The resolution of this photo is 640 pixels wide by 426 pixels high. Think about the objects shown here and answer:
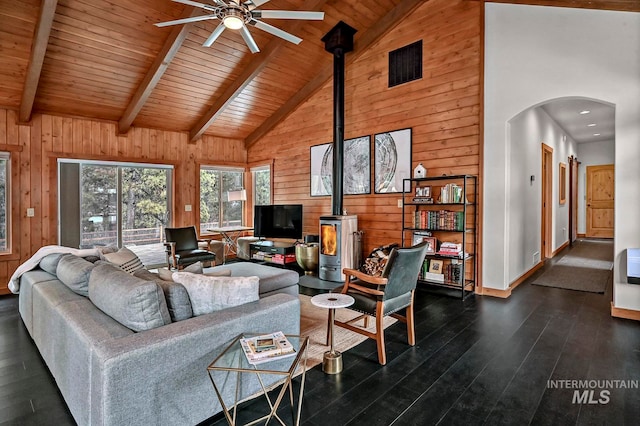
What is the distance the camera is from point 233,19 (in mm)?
3232

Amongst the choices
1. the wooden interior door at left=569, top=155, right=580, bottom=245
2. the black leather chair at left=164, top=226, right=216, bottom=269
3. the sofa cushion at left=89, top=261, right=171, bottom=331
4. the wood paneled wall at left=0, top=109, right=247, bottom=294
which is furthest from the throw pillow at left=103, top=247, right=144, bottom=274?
the wooden interior door at left=569, top=155, right=580, bottom=245

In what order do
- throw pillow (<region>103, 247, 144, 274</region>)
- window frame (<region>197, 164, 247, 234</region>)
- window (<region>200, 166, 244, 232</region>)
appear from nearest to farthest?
throw pillow (<region>103, 247, 144, 274</region>) < window frame (<region>197, 164, 247, 234</region>) < window (<region>200, 166, 244, 232</region>)

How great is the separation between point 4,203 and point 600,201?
44.8 ft

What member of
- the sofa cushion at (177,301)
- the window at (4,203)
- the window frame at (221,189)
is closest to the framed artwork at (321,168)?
the window frame at (221,189)

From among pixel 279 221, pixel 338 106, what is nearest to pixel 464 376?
pixel 338 106

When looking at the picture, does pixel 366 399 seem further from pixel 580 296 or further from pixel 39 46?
pixel 39 46

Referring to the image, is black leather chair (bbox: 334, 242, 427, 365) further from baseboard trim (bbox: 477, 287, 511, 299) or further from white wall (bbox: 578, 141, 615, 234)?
white wall (bbox: 578, 141, 615, 234)

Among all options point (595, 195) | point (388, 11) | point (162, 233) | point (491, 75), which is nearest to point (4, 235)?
point (162, 233)

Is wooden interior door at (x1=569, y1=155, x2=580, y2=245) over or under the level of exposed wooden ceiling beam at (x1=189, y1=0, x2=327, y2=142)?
under

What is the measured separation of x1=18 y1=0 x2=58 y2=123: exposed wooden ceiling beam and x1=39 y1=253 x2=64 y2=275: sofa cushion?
2.52 metres

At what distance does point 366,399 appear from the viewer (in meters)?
2.21

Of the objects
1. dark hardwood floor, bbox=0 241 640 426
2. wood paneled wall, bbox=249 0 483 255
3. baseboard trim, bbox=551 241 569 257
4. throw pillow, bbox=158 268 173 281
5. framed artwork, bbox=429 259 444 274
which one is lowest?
dark hardwood floor, bbox=0 241 640 426

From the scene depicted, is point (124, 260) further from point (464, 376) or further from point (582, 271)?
point (582, 271)

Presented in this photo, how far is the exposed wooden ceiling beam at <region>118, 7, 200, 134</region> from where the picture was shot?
14.4ft
